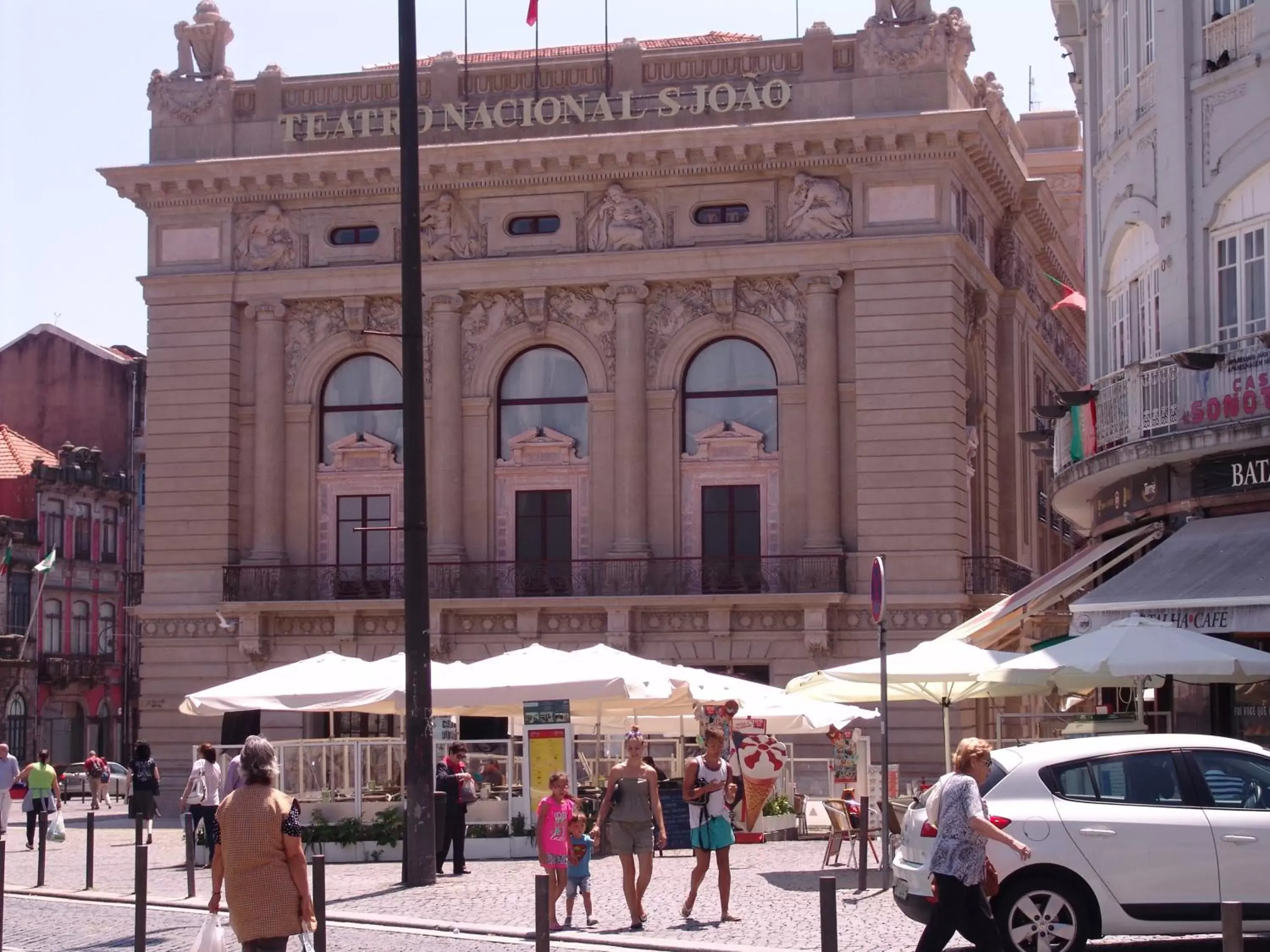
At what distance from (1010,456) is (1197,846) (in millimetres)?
33260

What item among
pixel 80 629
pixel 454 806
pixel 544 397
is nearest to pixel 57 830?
pixel 454 806

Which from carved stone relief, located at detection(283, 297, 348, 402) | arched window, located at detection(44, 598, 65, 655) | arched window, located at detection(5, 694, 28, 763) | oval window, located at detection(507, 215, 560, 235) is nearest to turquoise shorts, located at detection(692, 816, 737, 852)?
oval window, located at detection(507, 215, 560, 235)

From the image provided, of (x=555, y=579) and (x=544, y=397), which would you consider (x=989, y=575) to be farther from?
(x=544, y=397)

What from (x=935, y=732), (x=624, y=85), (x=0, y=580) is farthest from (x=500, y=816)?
A: (x=0, y=580)

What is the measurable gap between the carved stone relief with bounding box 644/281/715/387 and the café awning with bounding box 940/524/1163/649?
1501 centimetres

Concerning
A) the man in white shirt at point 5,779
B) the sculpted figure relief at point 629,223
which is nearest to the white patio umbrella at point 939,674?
the man in white shirt at point 5,779

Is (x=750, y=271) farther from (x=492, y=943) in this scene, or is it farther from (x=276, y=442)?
(x=492, y=943)

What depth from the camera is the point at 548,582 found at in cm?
4288

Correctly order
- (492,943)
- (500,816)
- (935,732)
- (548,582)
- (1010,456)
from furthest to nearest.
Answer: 1. (1010,456)
2. (548,582)
3. (935,732)
4. (500,816)
5. (492,943)

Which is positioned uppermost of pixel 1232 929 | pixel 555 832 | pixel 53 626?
pixel 53 626

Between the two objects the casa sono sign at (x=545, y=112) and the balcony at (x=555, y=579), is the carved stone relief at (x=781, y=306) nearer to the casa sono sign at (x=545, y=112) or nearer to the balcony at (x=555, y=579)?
the casa sono sign at (x=545, y=112)

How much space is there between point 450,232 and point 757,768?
19.5 metres

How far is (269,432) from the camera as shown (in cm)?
4488

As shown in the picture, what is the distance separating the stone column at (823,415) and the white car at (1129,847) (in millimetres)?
26730
